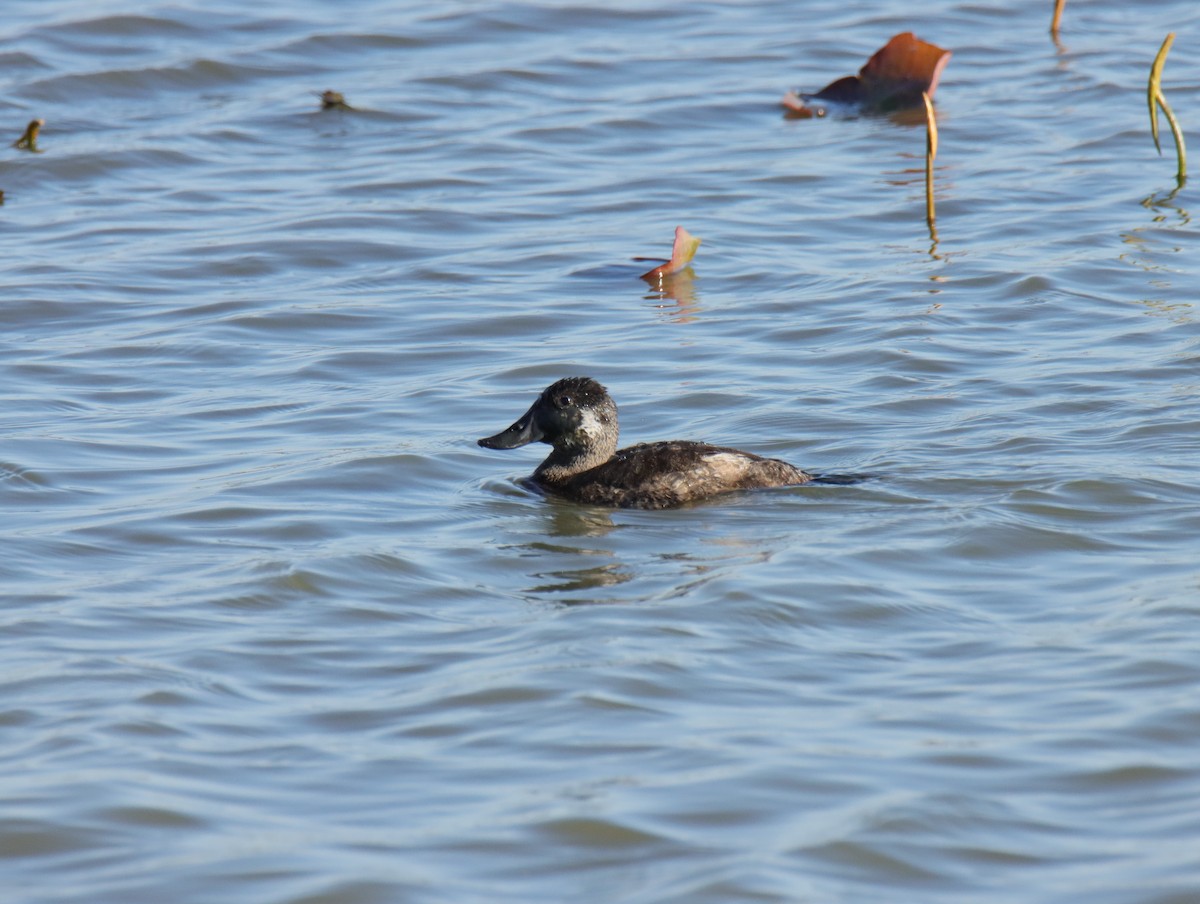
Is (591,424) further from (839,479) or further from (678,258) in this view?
(678,258)

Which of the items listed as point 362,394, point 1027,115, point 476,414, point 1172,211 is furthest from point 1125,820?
point 1027,115

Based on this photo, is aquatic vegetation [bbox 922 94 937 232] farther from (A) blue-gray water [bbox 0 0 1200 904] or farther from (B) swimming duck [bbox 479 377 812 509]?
(B) swimming duck [bbox 479 377 812 509]

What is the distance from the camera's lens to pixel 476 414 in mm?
9938

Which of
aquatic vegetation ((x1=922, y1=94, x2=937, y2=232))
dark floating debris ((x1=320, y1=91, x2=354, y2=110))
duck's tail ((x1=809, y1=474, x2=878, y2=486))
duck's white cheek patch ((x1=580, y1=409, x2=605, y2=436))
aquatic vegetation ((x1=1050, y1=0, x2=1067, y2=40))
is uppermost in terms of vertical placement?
aquatic vegetation ((x1=1050, y1=0, x2=1067, y2=40))

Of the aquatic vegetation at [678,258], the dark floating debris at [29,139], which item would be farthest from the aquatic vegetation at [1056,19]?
the dark floating debris at [29,139]

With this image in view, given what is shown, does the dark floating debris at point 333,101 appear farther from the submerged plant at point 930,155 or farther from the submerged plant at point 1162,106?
the submerged plant at point 1162,106

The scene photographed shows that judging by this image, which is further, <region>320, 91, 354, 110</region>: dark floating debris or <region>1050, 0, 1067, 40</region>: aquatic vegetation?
<region>1050, 0, 1067, 40</region>: aquatic vegetation

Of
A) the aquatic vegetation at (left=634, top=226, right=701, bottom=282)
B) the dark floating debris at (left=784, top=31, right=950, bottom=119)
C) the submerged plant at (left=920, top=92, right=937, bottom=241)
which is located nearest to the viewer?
the submerged plant at (left=920, top=92, right=937, bottom=241)

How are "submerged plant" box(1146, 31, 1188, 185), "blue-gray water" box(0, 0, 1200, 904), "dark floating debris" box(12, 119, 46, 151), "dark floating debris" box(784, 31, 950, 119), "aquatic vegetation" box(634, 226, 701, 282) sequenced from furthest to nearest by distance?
"dark floating debris" box(784, 31, 950, 119) → "dark floating debris" box(12, 119, 46, 151) → "aquatic vegetation" box(634, 226, 701, 282) → "submerged plant" box(1146, 31, 1188, 185) → "blue-gray water" box(0, 0, 1200, 904)

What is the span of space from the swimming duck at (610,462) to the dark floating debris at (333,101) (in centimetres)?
870

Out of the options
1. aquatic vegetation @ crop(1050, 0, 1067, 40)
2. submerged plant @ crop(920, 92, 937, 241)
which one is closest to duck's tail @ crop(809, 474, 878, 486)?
submerged plant @ crop(920, 92, 937, 241)

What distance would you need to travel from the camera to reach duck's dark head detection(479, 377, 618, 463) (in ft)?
28.8

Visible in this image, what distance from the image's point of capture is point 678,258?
12.4m

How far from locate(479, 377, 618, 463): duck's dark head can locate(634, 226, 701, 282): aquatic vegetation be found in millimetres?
3656
